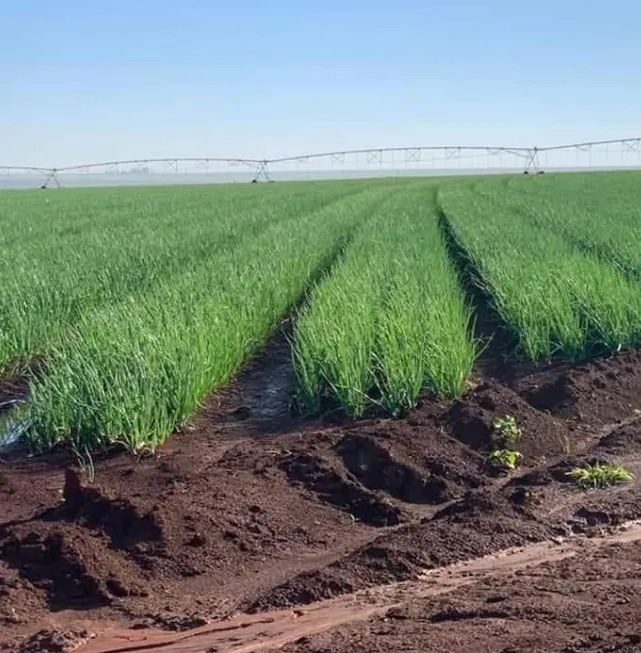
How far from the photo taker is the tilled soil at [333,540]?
3.35 metres

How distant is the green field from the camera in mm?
5930

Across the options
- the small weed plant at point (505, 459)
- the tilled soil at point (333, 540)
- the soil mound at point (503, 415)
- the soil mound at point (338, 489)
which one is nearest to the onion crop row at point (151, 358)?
the tilled soil at point (333, 540)

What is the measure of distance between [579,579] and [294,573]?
3.48 ft

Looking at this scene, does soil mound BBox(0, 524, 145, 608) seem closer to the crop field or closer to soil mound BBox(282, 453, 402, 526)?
the crop field

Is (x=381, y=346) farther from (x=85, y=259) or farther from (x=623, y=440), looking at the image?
(x=85, y=259)

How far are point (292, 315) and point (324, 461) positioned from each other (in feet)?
15.3

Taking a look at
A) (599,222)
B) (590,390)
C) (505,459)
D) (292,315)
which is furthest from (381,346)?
(599,222)

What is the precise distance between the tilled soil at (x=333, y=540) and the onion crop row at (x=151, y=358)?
7.7 inches

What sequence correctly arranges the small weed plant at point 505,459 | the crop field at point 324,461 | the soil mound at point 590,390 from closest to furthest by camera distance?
the crop field at point 324,461
the small weed plant at point 505,459
the soil mound at point 590,390

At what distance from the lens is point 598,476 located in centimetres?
504

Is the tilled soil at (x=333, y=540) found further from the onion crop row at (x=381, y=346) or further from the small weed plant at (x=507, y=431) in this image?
the onion crop row at (x=381, y=346)

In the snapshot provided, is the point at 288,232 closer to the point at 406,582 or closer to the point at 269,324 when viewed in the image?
the point at 269,324

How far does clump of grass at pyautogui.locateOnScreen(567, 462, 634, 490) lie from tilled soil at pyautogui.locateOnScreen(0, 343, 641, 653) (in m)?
0.07

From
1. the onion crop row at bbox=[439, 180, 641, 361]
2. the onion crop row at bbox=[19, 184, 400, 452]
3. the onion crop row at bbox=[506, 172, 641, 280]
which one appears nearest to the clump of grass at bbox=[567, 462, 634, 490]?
the onion crop row at bbox=[19, 184, 400, 452]
